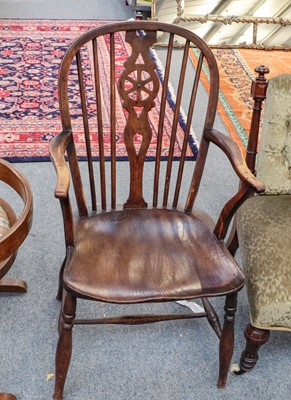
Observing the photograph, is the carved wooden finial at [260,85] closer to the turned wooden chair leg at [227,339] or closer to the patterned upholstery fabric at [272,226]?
the patterned upholstery fabric at [272,226]

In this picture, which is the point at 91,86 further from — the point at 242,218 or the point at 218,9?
the point at 242,218

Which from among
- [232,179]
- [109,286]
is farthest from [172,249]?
[232,179]

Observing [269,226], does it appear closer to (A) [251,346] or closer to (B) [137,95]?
(A) [251,346]

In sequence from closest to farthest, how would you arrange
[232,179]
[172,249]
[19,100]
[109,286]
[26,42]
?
[109,286] → [172,249] → [232,179] → [19,100] → [26,42]

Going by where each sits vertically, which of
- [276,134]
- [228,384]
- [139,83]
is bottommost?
[228,384]

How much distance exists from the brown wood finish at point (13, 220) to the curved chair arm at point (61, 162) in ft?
0.44

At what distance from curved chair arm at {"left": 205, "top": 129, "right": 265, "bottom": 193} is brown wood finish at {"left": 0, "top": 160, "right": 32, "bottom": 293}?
0.63 m

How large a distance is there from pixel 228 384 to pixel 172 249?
0.55 metres

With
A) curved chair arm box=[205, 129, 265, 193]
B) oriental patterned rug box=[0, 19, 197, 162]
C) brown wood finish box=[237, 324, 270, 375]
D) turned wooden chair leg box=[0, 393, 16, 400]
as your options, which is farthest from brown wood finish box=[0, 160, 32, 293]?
oriental patterned rug box=[0, 19, 197, 162]

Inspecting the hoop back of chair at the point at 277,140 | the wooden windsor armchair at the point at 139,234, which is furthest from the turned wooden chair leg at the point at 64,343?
the hoop back of chair at the point at 277,140

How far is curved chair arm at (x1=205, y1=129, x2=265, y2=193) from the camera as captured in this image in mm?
1458

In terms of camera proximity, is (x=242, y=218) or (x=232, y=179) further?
(x=232, y=179)

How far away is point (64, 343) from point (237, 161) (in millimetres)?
772

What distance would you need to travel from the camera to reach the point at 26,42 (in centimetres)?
414
